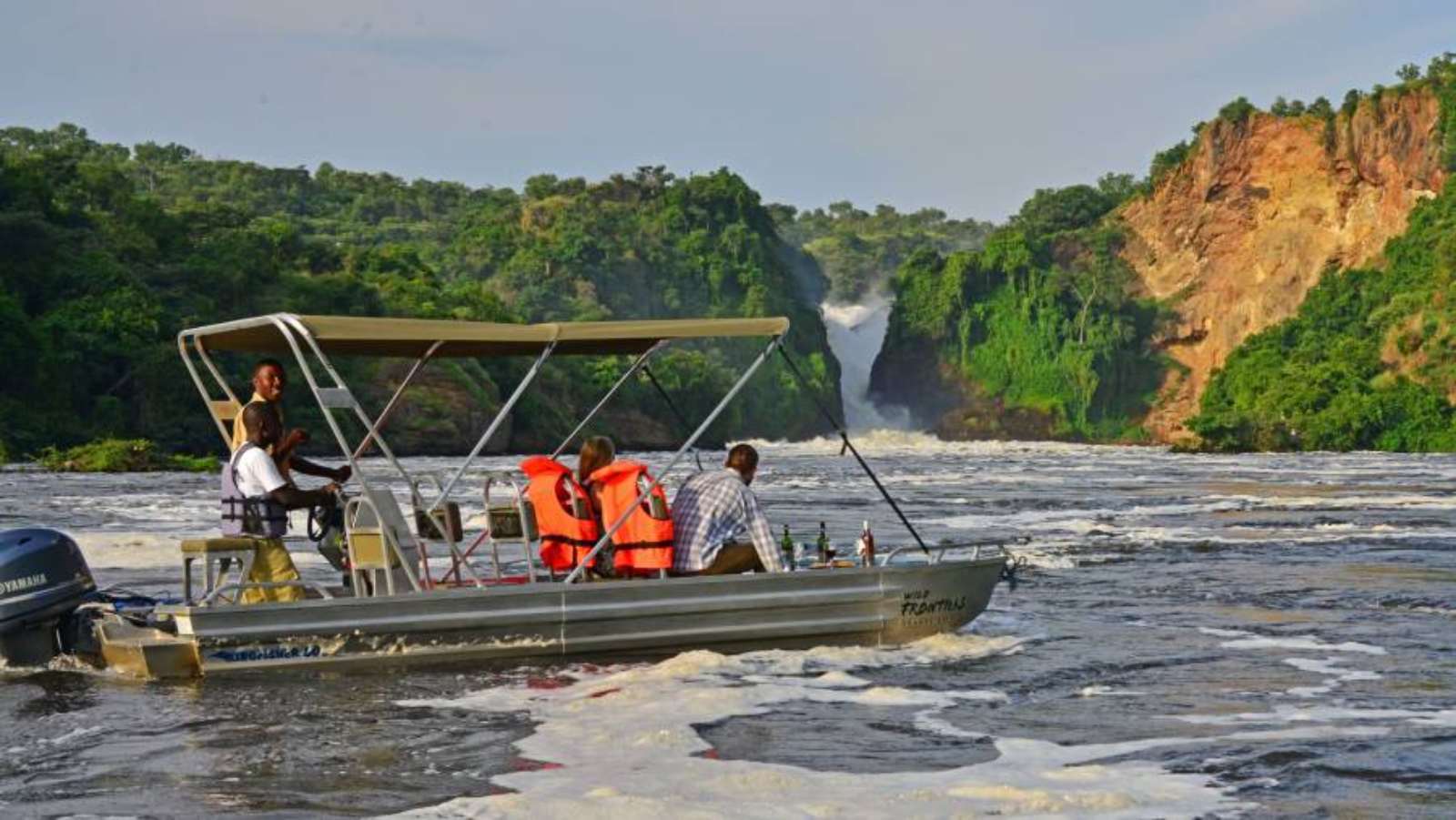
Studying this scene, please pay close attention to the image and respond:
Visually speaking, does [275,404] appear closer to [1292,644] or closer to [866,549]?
[866,549]

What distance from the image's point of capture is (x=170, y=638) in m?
12.0

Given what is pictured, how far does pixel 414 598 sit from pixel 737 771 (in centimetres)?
359

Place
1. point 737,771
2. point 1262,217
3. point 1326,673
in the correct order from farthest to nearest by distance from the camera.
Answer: point 1262,217
point 1326,673
point 737,771

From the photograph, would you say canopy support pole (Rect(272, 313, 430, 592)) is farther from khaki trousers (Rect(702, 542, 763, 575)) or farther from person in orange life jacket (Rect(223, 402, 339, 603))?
khaki trousers (Rect(702, 542, 763, 575))

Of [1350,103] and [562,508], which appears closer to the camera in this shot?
[562,508]

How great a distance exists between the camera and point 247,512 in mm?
12164

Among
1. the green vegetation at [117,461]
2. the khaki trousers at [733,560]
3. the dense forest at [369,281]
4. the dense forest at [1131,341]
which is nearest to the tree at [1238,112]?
the dense forest at [1131,341]

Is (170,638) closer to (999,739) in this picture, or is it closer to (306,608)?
(306,608)

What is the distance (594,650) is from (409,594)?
1418 millimetres

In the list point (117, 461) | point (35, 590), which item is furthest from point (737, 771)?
point (117, 461)

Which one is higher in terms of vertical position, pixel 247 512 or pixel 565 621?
pixel 247 512

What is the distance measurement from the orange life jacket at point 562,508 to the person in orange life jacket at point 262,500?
5.21 feet

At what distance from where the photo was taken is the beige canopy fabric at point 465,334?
12.3m

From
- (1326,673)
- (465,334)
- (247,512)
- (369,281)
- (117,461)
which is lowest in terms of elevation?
(1326,673)
